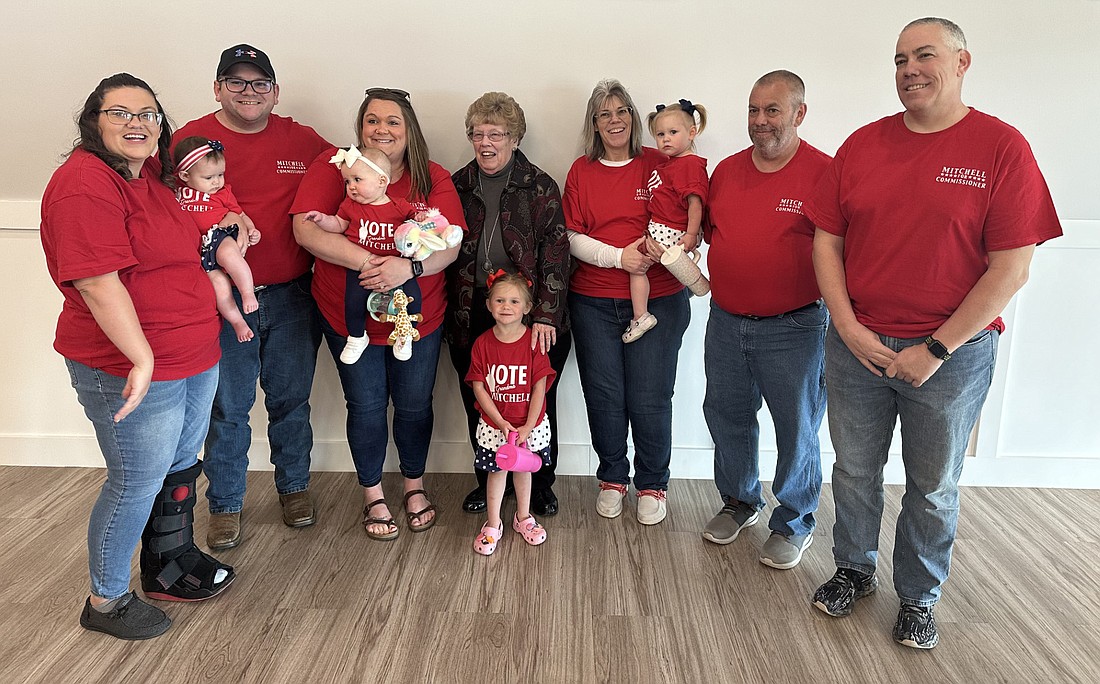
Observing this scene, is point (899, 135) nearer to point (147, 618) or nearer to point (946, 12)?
point (946, 12)

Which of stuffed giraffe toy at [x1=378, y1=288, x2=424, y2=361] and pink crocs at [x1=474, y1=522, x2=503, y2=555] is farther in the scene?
pink crocs at [x1=474, y1=522, x2=503, y2=555]

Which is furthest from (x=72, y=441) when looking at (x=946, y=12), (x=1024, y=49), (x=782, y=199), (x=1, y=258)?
(x=1024, y=49)

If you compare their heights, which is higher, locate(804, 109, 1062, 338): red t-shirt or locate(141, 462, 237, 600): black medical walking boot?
locate(804, 109, 1062, 338): red t-shirt

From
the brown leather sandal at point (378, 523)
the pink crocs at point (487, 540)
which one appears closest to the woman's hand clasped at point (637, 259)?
the pink crocs at point (487, 540)

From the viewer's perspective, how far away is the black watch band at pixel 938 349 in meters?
1.97

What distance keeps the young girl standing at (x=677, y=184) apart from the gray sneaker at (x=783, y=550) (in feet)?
3.29

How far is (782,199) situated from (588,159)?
741mm

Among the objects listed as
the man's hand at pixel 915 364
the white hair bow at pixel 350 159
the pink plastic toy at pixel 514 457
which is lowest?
the pink plastic toy at pixel 514 457

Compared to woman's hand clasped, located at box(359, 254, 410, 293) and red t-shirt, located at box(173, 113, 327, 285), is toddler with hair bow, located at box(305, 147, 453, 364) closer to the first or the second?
woman's hand clasped, located at box(359, 254, 410, 293)

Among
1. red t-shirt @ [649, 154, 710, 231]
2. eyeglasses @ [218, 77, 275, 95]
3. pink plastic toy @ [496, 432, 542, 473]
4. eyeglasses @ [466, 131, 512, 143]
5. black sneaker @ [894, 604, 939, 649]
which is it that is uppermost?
eyeglasses @ [218, 77, 275, 95]

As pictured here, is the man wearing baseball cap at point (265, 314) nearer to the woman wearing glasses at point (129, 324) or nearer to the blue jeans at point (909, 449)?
the woman wearing glasses at point (129, 324)

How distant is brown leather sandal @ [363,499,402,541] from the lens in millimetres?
2746

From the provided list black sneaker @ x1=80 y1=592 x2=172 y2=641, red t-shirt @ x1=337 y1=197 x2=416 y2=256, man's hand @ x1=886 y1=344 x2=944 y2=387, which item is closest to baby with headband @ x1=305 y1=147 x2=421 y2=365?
red t-shirt @ x1=337 y1=197 x2=416 y2=256

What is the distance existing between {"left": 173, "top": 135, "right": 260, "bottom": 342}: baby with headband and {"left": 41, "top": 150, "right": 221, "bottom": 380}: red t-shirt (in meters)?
0.09
